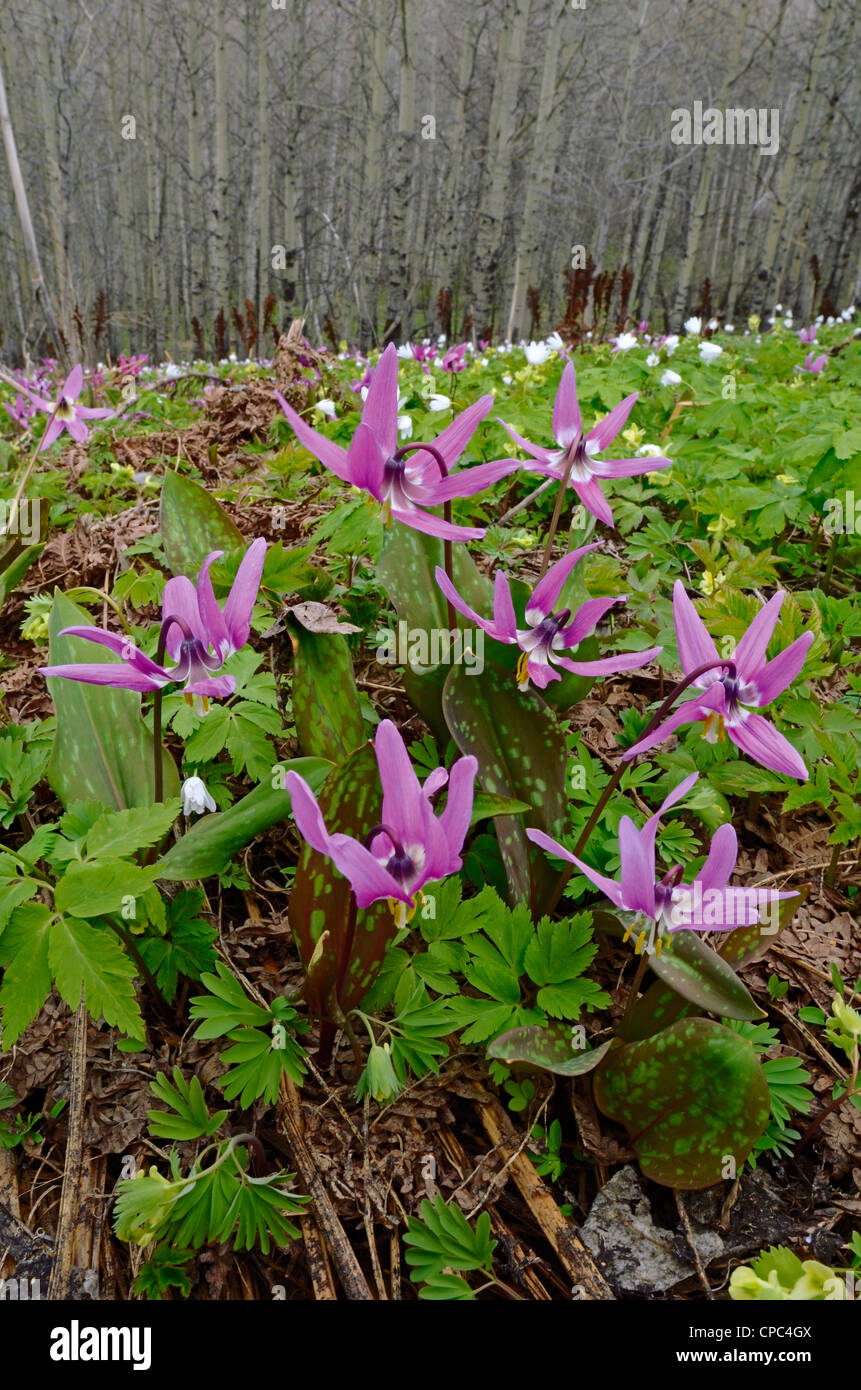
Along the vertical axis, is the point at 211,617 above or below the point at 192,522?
below

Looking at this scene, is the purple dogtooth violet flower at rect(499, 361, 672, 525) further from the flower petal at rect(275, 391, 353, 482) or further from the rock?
the rock

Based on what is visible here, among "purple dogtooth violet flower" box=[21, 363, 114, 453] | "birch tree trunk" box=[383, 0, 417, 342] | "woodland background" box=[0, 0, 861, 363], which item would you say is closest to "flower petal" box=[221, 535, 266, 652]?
"purple dogtooth violet flower" box=[21, 363, 114, 453]

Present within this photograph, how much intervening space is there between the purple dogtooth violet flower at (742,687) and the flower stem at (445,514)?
0.36 m

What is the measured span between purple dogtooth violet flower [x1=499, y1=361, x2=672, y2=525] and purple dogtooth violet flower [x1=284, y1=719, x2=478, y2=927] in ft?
2.71

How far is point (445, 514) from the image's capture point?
1526mm

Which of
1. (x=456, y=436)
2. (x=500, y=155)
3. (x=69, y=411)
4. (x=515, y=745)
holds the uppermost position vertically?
(x=500, y=155)

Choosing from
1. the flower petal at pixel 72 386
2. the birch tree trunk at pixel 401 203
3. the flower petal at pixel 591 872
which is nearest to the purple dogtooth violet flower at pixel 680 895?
the flower petal at pixel 591 872

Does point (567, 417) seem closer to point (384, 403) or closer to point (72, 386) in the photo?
point (384, 403)

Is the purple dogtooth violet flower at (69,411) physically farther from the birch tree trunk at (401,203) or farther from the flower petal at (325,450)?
the birch tree trunk at (401,203)

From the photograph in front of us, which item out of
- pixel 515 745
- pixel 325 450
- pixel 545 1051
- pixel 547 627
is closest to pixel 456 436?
pixel 325 450

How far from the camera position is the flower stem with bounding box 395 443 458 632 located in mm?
1217

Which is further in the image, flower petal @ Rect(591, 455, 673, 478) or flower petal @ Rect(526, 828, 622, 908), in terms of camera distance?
flower petal @ Rect(591, 455, 673, 478)

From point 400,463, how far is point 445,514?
0.29 meters

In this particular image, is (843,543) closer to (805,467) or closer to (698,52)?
(805,467)
